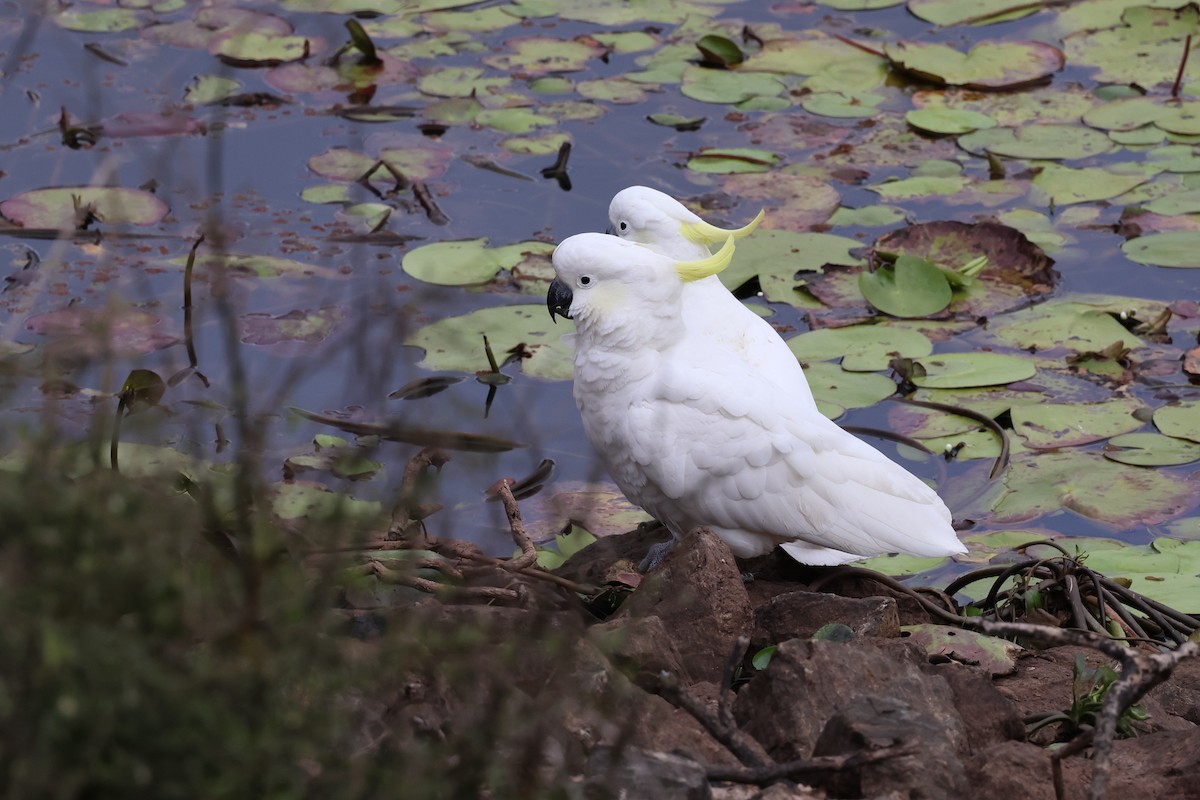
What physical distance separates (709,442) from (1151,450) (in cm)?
153

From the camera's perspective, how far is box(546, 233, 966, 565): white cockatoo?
10.2 feet

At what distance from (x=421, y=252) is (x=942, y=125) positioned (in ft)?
7.44

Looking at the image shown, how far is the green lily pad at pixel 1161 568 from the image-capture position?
10.6 ft

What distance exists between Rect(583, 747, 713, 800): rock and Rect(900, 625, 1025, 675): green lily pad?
1003 millimetres

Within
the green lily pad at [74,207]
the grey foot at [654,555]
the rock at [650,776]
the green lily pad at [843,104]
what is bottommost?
the green lily pad at [74,207]

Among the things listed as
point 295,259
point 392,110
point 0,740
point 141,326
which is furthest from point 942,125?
point 0,740

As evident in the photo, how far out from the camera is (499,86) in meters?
5.95

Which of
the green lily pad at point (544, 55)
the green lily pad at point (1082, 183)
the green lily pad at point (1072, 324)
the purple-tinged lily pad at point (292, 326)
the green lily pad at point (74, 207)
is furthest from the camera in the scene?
the green lily pad at point (544, 55)

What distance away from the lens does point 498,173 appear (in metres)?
5.32

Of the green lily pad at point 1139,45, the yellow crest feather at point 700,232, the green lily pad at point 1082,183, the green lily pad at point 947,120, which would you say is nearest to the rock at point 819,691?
the yellow crest feather at point 700,232

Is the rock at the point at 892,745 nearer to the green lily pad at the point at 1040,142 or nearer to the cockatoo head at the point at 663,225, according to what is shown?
the cockatoo head at the point at 663,225

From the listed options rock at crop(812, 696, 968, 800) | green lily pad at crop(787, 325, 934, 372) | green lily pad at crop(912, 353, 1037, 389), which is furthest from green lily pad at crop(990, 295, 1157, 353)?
rock at crop(812, 696, 968, 800)

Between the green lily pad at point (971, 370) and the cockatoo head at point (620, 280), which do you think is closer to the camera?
the cockatoo head at point (620, 280)

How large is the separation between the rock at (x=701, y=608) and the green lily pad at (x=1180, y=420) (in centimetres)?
195
